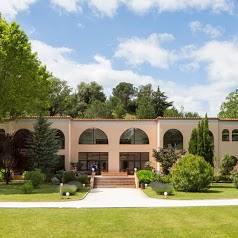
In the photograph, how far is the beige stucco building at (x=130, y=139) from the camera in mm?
43250

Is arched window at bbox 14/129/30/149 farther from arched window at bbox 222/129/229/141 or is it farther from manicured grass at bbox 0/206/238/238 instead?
arched window at bbox 222/129/229/141

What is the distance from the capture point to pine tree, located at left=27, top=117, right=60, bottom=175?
37.8 meters

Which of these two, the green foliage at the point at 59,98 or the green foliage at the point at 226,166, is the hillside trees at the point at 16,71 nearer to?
the green foliage at the point at 226,166

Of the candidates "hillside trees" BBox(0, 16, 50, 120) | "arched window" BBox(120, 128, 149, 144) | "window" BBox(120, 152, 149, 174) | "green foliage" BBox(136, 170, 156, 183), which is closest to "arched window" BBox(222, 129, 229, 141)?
"arched window" BBox(120, 128, 149, 144)

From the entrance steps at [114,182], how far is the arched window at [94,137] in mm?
6547

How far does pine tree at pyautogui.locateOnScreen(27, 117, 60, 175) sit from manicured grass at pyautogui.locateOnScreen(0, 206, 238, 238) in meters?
19.0

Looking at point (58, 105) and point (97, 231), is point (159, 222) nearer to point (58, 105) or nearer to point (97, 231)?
point (97, 231)

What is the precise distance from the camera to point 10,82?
33.3 metres

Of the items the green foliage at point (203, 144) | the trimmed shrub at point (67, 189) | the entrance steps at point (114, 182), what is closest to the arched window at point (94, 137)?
the entrance steps at point (114, 182)

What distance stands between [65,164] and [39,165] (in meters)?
5.33

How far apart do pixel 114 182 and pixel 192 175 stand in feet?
33.4

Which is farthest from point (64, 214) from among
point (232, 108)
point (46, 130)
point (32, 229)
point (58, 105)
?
point (58, 105)

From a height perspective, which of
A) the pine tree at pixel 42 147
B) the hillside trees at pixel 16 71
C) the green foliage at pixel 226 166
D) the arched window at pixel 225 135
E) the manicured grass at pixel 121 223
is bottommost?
the manicured grass at pixel 121 223

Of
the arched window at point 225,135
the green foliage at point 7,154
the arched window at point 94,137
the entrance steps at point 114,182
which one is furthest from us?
the arched window at point 94,137
